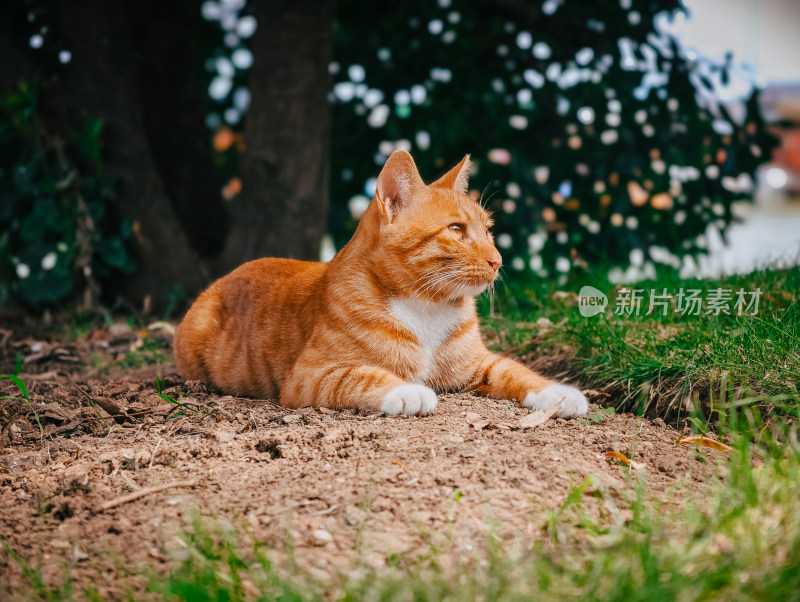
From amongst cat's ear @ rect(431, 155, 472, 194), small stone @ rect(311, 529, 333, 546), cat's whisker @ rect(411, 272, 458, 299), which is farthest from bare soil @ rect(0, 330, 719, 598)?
cat's ear @ rect(431, 155, 472, 194)

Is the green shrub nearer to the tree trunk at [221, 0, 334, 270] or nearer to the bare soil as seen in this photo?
the tree trunk at [221, 0, 334, 270]

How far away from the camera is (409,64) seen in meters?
5.40

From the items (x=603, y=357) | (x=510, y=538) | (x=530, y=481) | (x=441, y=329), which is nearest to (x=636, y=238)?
(x=603, y=357)

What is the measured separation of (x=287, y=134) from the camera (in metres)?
5.09

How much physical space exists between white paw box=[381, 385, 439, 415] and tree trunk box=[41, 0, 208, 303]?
10.4 feet

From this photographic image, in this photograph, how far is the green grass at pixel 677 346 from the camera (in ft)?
9.22

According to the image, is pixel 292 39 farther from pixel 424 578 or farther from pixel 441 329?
pixel 424 578

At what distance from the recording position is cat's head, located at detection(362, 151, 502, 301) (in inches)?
117

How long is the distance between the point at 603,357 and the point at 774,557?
1825mm

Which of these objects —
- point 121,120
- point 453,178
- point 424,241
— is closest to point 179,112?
point 121,120

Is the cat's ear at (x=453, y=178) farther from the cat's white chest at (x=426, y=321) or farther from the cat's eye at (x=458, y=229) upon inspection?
the cat's white chest at (x=426, y=321)

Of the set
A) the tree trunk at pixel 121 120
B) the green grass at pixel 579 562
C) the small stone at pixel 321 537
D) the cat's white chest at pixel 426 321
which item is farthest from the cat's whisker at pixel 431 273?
the tree trunk at pixel 121 120

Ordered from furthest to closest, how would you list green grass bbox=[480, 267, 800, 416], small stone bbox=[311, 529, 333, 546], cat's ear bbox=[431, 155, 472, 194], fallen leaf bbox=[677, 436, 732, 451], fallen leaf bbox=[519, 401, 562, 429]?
1. cat's ear bbox=[431, 155, 472, 194]
2. green grass bbox=[480, 267, 800, 416]
3. fallen leaf bbox=[519, 401, 562, 429]
4. fallen leaf bbox=[677, 436, 732, 451]
5. small stone bbox=[311, 529, 333, 546]

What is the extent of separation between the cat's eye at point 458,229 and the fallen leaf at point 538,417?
2.69 feet
